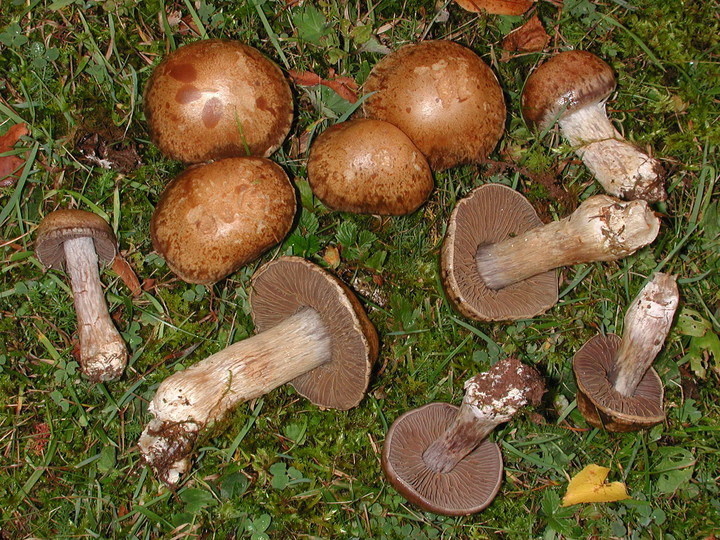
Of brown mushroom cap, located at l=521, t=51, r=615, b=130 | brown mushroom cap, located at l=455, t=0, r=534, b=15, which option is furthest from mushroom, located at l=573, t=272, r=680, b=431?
brown mushroom cap, located at l=455, t=0, r=534, b=15

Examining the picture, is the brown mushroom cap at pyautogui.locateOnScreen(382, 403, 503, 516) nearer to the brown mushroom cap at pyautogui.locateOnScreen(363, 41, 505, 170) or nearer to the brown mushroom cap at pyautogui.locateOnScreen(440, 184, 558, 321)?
the brown mushroom cap at pyautogui.locateOnScreen(440, 184, 558, 321)

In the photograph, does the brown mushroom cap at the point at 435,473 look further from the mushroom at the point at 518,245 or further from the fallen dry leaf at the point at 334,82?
the fallen dry leaf at the point at 334,82

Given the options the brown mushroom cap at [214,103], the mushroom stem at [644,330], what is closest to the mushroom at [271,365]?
the brown mushroom cap at [214,103]

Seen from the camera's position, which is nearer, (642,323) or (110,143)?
(642,323)

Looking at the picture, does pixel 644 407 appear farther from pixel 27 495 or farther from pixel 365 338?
pixel 27 495

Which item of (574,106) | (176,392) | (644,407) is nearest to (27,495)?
(176,392)
